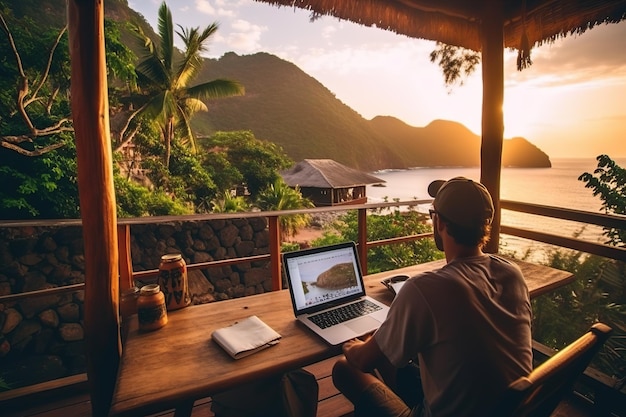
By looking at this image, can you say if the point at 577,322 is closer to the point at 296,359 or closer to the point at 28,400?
the point at 296,359

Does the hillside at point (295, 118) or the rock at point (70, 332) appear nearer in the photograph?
the rock at point (70, 332)

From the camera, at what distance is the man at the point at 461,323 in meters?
0.89

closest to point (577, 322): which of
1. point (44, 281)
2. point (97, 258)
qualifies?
point (97, 258)

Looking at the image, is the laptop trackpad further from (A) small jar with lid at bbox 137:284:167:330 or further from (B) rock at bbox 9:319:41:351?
(B) rock at bbox 9:319:41:351

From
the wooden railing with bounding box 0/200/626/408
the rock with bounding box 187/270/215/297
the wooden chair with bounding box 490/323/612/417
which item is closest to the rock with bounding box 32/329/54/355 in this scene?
the rock with bounding box 187/270/215/297

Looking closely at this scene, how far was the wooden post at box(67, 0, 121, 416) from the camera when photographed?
4.57 ft

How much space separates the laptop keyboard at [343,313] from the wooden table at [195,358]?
0.09m

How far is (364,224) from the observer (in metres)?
3.05

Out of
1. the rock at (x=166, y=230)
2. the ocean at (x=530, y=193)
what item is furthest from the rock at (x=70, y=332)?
the ocean at (x=530, y=193)

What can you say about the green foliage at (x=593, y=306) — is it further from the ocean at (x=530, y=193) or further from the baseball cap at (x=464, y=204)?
the ocean at (x=530, y=193)

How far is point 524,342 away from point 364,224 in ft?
6.93

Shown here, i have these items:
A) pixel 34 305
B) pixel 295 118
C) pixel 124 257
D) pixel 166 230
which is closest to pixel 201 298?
pixel 166 230

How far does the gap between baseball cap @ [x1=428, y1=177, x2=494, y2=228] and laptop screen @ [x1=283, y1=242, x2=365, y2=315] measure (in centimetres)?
65

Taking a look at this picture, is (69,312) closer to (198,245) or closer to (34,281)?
(34,281)
